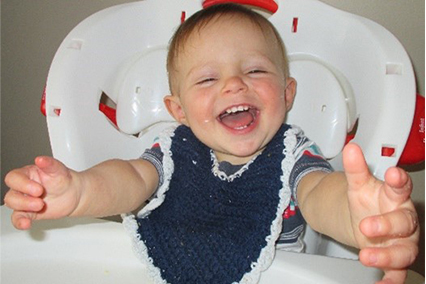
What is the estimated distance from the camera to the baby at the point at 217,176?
0.66m

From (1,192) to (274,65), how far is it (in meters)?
0.94

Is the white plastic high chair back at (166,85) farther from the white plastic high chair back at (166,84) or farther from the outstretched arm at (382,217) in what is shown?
the outstretched arm at (382,217)

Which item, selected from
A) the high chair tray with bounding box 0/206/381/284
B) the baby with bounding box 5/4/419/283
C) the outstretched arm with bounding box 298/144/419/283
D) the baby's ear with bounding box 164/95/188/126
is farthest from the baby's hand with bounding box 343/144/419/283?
the baby's ear with bounding box 164/95/188/126

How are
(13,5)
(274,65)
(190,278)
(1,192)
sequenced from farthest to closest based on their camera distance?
(1,192)
(13,5)
(274,65)
(190,278)

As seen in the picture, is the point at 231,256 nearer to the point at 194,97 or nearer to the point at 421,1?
the point at 194,97

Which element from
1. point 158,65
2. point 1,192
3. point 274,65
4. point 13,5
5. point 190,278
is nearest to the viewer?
point 190,278

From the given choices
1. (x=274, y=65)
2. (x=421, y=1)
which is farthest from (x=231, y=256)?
(x=421, y=1)

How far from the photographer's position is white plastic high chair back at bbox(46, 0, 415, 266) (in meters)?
0.78

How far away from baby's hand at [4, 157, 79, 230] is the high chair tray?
105 mm

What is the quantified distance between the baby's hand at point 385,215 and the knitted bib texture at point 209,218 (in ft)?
0.81

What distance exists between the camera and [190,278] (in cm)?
71

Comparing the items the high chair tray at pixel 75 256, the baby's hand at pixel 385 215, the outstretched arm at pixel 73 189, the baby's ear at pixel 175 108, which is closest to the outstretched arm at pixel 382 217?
the baby's hand at pixel 385 215

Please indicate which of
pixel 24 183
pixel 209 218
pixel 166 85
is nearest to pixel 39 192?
pixel 24 183

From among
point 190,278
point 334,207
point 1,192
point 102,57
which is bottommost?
point 1,192
